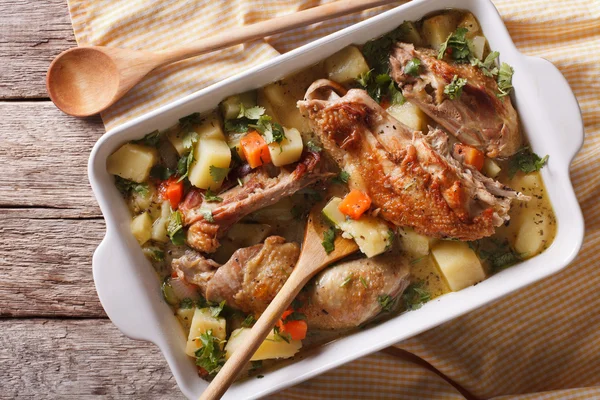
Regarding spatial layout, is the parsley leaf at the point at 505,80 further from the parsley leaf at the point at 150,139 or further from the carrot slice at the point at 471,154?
the parsley leaf at the point at 150,139

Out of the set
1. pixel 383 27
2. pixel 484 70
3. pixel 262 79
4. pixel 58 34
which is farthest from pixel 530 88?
pixel 58 34

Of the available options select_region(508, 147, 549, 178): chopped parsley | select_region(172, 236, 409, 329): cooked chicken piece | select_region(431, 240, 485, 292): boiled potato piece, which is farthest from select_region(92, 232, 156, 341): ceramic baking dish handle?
select_region(508, 147, 549, 178): chopped parsley

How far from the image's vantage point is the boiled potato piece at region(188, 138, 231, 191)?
9.35ft

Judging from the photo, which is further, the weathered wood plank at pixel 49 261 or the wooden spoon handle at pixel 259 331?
the weathered wood plank at pixel 49 261

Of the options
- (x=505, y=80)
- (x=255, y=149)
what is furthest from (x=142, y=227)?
(x=505, y=80)

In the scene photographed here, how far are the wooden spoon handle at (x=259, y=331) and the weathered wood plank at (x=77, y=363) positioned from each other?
2.55ft

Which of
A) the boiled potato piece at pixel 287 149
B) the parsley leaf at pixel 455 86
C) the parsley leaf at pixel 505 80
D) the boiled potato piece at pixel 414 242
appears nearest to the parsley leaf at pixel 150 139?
the boiled potato piece at pixel 287 149

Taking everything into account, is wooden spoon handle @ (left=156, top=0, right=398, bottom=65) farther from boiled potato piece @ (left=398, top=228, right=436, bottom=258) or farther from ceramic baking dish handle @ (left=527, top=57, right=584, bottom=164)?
boiled potato piece @ (left=398, top=228, right=436, bottom=258)

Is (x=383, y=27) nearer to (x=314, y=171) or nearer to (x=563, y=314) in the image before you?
(x=314, y=171)

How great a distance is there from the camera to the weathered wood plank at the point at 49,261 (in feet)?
10.9

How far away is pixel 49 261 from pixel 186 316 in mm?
963

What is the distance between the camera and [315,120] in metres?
2.82

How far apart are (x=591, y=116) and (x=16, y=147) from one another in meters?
3.33

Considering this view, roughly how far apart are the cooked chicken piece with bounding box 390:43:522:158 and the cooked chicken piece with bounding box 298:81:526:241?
0.15 metres
